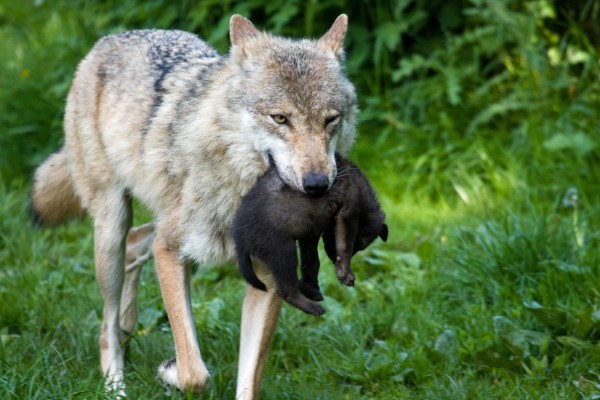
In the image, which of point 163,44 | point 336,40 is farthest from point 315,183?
point 163,44

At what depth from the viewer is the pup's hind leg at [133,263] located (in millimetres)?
5365

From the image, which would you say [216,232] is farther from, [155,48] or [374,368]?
[155,48]

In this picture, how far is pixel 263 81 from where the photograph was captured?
13.9ft

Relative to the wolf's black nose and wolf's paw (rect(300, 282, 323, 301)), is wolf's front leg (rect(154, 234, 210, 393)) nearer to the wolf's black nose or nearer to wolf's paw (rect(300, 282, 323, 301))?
wolf's paw (rect(300, 282, 323, 301))

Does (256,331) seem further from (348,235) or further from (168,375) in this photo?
(348,235)

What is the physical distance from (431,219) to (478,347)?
226cm

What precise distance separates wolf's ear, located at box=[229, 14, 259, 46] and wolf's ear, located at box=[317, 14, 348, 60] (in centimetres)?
36

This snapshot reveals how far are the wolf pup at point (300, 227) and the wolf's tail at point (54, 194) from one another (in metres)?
2.06

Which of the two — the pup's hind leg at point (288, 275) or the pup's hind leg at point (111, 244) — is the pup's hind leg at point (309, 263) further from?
the pup's hind leg at point (111, 244)

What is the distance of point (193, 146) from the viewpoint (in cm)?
444

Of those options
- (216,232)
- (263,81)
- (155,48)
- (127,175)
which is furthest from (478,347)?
(155,48)

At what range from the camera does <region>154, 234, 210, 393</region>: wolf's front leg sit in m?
4.20

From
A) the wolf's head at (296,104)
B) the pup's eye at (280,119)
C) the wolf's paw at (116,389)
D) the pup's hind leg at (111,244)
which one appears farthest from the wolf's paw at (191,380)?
the pup's eye at (280,119)

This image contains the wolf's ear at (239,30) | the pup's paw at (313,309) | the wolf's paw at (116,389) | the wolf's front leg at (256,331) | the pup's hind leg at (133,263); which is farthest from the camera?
the pup's hind leg at (133,263)
